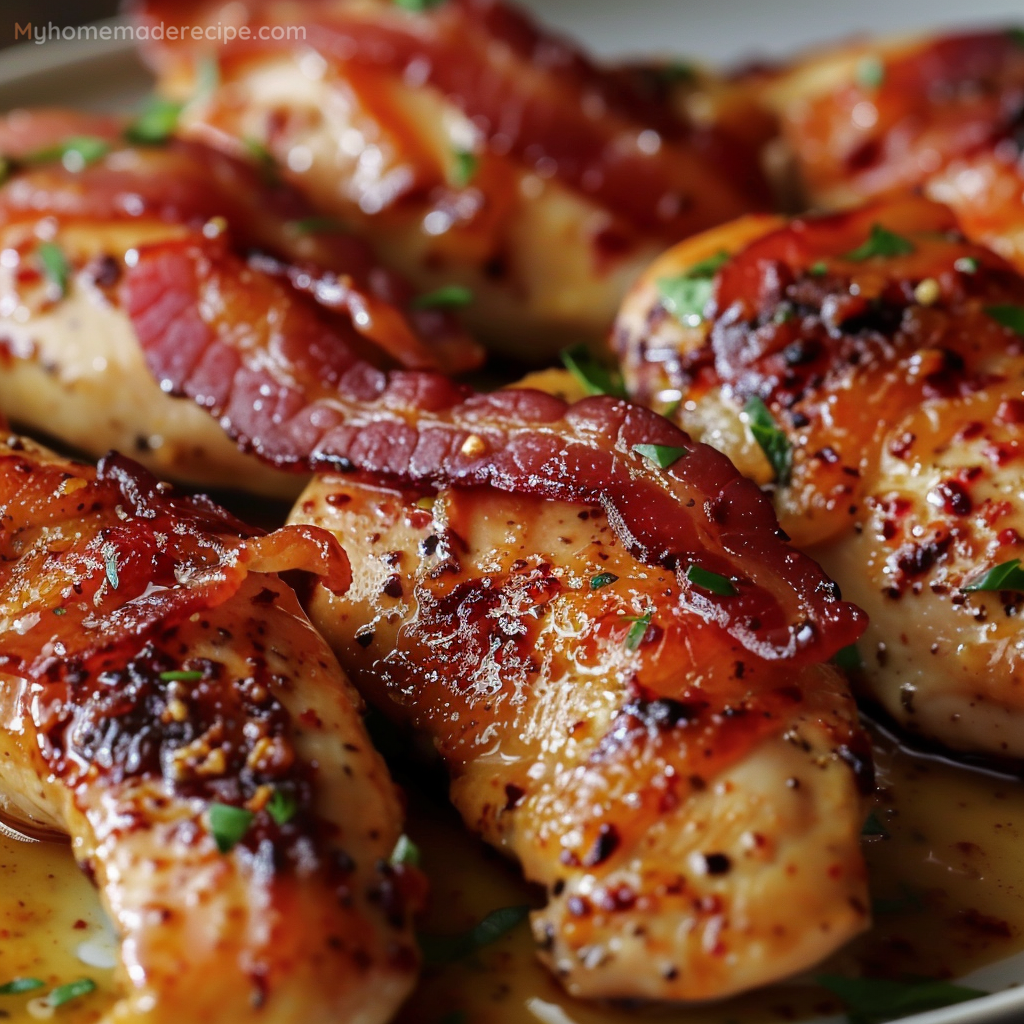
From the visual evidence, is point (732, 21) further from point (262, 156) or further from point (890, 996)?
point (890, 996)

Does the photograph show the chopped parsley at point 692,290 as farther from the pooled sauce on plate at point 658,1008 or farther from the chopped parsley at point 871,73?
the chopped parsley at point 871,73

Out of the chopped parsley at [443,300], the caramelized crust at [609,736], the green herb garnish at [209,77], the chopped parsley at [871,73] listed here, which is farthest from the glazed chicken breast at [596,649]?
the chopped parsley at [871,73]

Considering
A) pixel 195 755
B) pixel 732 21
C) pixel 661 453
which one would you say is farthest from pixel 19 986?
pixel 732 21

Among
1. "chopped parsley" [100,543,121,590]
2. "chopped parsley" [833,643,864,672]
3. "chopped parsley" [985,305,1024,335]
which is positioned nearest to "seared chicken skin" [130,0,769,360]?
"chopped parsley" [985,305,1024,335]

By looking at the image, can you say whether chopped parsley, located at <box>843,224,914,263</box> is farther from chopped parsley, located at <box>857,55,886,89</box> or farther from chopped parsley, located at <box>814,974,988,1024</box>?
chopped parsley, located at <box>814,974,988,1024</box>

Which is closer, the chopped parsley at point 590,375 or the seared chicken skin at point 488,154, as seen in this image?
the chopped parsley at point 590,375

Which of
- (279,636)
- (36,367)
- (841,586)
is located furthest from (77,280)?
(841,586)
